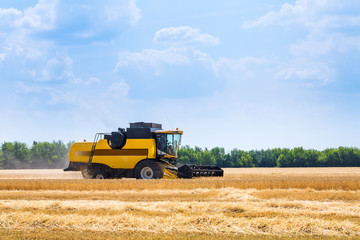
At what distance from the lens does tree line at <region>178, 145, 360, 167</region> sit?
89.9 meters

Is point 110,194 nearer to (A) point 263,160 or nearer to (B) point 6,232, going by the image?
(B) point 6,232

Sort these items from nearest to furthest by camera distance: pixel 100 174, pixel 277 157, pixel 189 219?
1. pixel 189 219
2. pixel 100 174
3. pixel 277 157

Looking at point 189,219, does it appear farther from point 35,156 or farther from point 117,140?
point 35,156

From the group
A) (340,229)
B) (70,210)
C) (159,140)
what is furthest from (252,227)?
(159,140)

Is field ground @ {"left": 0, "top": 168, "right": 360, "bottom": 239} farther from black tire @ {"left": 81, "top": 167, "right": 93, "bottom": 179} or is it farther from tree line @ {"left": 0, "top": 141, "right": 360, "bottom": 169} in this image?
tree line @ {"left": 0, "top": 141, "right": 360, "bottom": 169}

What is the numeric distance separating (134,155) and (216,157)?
72231mm

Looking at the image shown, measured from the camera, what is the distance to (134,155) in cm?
2445

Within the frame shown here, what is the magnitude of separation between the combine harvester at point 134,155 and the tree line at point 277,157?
209ft

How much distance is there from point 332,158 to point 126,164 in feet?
238

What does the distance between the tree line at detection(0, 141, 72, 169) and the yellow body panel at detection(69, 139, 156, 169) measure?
2575 inches

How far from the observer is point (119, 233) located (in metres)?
9.74

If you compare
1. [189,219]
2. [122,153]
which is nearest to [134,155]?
[122,153]

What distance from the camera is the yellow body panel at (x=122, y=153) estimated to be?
24.2 meters

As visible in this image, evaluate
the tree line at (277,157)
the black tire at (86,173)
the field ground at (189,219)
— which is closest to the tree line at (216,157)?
the tree line at (277,157)
